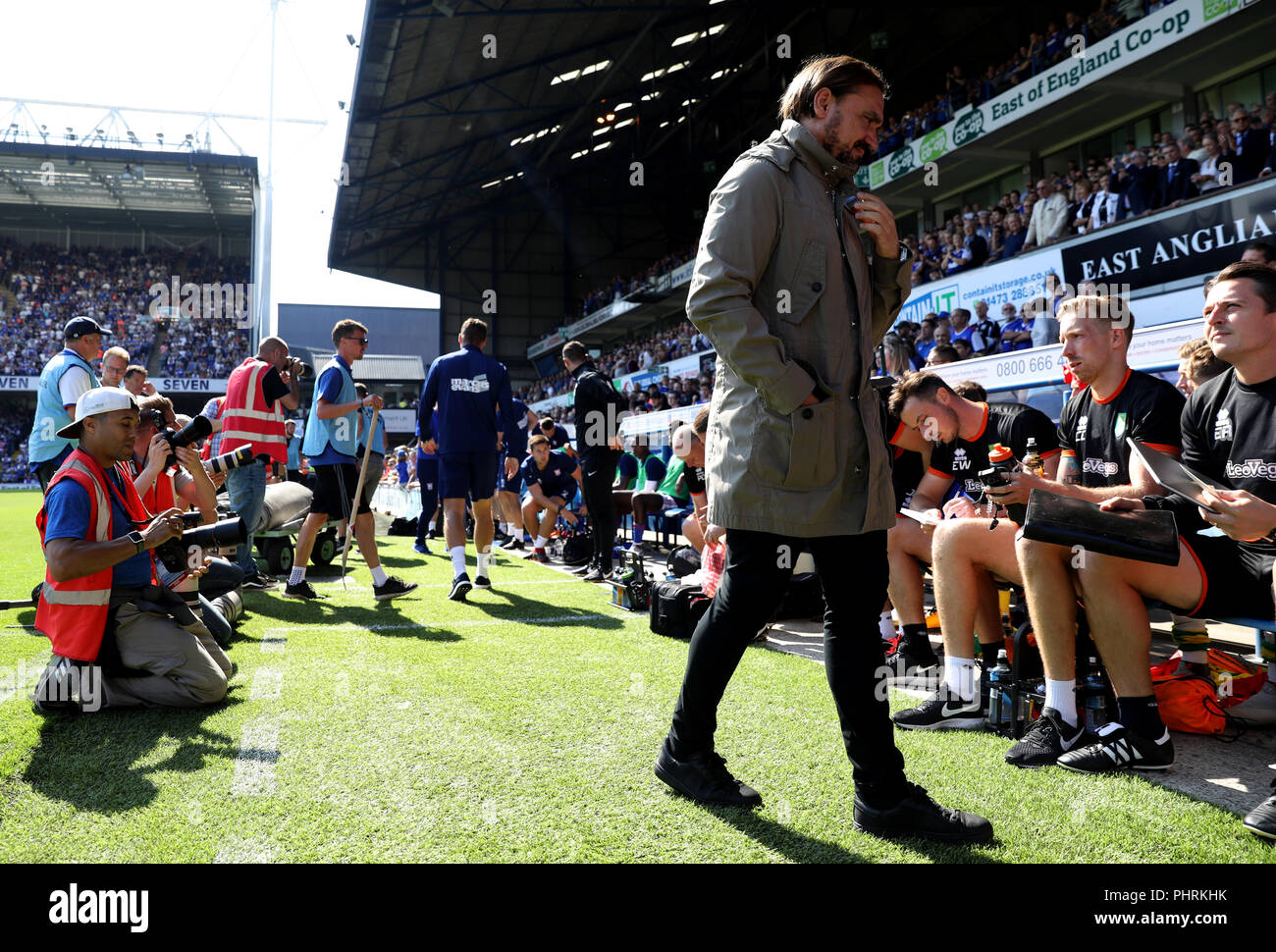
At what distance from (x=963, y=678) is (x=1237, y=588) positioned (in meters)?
0.92

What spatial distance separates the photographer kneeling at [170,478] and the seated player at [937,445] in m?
3.23

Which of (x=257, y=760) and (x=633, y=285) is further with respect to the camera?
(x=633, y=285)

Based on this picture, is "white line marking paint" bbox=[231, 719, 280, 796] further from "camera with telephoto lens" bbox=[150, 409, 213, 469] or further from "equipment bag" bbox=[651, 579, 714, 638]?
"equipment bag" bbox=[651, 579, 714, 638]

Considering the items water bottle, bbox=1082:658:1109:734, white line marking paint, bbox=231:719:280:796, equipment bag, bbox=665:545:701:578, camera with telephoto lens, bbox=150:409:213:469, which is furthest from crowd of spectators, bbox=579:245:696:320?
white line marking paint, bbox=231:719:280:796

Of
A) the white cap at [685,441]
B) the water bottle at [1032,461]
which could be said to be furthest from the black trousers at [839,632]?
the white cap at [685,441]

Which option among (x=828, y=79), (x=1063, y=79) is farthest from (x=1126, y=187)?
(x=828, y=79)

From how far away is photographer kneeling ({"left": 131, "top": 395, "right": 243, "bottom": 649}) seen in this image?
166 inches

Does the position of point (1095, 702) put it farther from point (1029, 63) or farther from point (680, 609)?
point (1029, 63)

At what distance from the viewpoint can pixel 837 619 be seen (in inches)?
88.2

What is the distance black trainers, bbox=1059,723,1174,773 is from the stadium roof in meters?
36.7

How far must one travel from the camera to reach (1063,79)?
14.3 metres

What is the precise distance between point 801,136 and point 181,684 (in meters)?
2.97

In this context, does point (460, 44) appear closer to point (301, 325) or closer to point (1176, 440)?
point (1176, 440)
